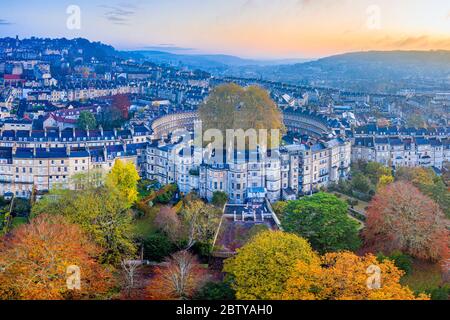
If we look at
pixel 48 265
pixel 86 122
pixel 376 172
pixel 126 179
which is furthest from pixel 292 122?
pixel 48 265

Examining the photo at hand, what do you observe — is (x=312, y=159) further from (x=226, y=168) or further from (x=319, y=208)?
(x=319, y=208)

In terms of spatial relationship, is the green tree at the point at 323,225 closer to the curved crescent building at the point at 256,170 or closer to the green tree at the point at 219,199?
the green tree at the point at 219,199

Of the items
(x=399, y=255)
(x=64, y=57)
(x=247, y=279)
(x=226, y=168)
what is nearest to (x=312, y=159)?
(x=226, y=168)

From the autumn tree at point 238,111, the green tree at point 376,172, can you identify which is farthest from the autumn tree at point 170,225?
the green tree at point 376,172

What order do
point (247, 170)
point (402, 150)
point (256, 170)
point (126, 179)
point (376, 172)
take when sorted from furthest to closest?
point (402, 150)
point (376, 172)
point (256, 170)
point (247, 170)
point (126, 179)

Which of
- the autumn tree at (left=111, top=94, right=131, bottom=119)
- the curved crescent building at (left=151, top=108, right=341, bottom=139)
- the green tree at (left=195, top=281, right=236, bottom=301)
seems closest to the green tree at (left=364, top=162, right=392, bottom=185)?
the curved crescent building at (left=151, top=108, right=341, bottom=139)

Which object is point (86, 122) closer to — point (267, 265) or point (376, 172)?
point (376, 172)
